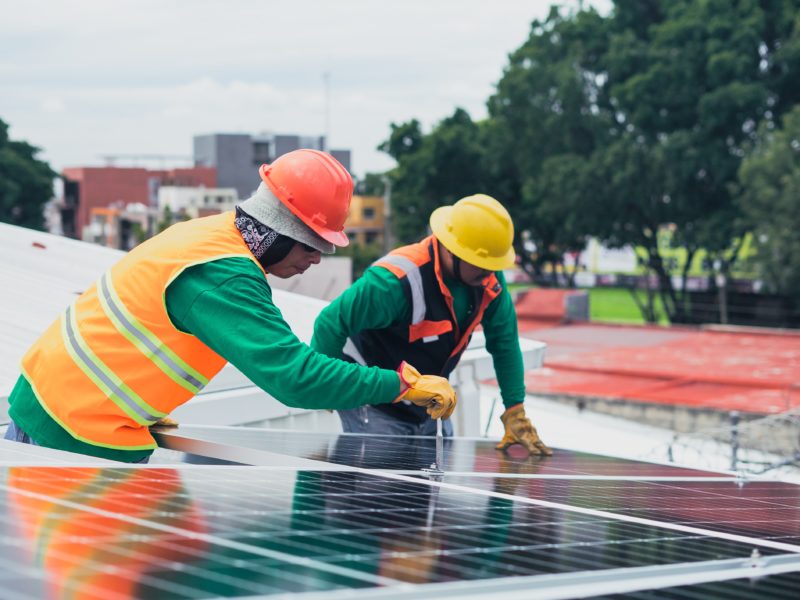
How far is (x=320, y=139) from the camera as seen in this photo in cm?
9175

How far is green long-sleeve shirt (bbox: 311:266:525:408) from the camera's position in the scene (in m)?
5.77

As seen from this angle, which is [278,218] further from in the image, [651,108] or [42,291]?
[651,108]

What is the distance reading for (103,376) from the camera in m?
3.61

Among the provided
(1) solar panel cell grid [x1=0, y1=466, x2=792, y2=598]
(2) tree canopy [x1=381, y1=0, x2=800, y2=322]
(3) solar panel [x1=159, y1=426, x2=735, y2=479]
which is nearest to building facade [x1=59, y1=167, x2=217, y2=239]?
(2) tree canopy [x1=381, y1=0, x2=800, y2=322]

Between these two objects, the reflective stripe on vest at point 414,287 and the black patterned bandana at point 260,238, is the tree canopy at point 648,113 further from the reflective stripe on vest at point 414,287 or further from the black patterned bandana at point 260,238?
the black patterned bandana at point 260,238

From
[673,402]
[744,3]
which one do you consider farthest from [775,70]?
[673,402]

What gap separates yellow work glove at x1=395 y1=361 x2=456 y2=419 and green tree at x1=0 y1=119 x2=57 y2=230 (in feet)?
179

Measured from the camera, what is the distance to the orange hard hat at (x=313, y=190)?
12.6 ft

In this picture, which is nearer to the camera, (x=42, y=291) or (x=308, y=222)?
(x=308, y=222)

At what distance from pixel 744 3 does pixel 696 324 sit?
1116cm

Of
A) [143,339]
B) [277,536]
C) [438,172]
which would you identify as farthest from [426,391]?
[438,172]

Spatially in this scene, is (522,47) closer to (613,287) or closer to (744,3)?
(744,3)

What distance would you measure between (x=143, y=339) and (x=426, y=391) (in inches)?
42.4

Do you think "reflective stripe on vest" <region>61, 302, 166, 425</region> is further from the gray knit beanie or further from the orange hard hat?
the orange hard hat
